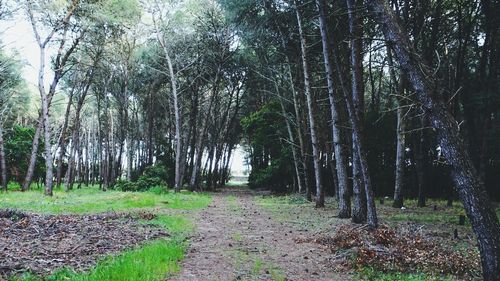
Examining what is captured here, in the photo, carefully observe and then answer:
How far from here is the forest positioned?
19.0 feet

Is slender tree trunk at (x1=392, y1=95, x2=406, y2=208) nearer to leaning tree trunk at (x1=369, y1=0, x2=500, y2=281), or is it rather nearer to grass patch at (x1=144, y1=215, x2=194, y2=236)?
grass patch at (x1=144, y1=215, x2=194, y2=236)

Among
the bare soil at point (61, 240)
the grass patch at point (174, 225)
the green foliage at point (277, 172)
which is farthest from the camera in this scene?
the green foliage at point (277, 172)

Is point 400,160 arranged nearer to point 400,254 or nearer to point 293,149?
point 293,149

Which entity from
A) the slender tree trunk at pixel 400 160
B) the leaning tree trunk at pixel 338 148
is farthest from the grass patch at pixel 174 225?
the slender tree trunk at pixel 400 160

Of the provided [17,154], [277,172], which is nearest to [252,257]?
[277,172]

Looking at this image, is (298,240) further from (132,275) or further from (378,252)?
(132,275)

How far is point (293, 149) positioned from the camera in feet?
77.1

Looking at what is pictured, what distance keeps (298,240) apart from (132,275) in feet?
15.9

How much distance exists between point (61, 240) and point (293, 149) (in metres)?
17.3

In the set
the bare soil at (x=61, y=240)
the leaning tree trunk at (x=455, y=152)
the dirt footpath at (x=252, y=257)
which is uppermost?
the leaning tree trunk at (x=455, y=152)

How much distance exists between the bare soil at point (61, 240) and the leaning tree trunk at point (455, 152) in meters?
5.35

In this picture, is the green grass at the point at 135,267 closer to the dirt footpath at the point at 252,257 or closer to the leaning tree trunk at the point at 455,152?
the dirt footpath at the point at 252,257

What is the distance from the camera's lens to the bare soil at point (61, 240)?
5617mm

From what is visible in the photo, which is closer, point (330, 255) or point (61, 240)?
point (61, 240)
